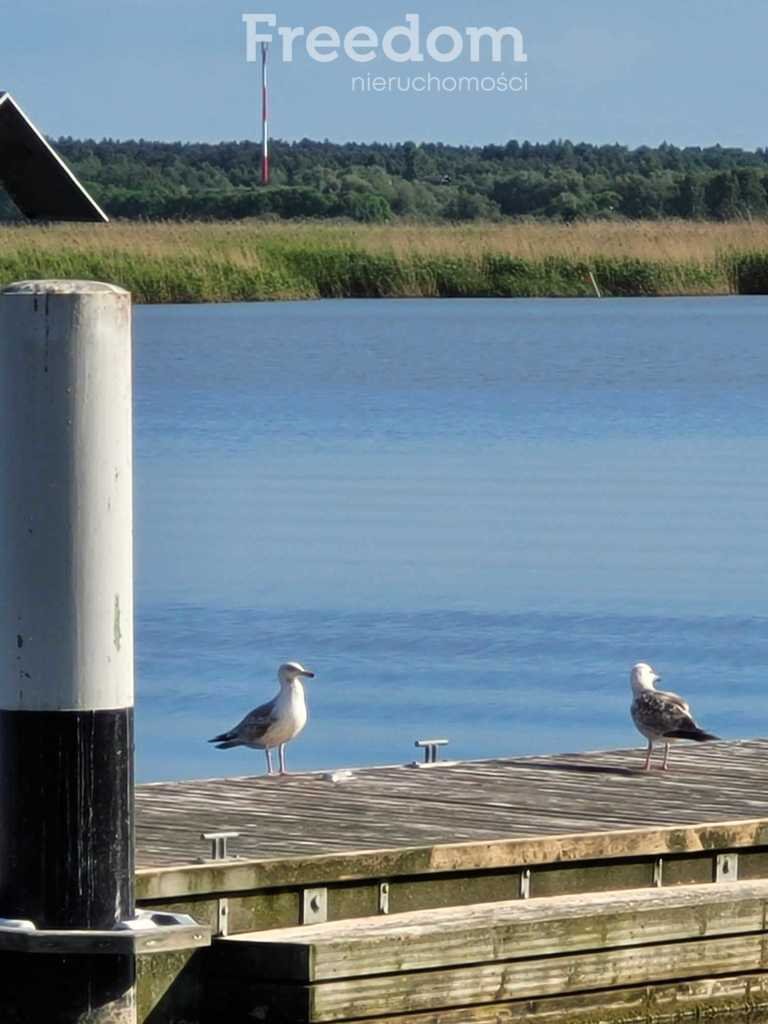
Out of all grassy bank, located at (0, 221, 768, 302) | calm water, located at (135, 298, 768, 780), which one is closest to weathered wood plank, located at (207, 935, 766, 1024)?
calm water, located at (135, 298, 768, 780)

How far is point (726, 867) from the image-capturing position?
21.3 feet

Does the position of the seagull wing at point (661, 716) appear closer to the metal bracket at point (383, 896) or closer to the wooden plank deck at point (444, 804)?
the wooden plank deck at point (444, 804)

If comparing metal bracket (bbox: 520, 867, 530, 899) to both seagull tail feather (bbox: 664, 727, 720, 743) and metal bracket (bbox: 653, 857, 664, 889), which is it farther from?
seagull tail feather (bbox: 664, 727, 720, 743)

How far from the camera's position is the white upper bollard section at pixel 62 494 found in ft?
15.3

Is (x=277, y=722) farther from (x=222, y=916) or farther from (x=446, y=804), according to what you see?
(x=222, y=916)

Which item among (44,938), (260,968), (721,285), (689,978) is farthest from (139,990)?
(721,285)

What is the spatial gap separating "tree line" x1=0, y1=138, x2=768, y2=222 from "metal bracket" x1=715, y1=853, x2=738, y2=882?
4914cm

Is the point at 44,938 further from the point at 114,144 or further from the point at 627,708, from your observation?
the point at 114,144

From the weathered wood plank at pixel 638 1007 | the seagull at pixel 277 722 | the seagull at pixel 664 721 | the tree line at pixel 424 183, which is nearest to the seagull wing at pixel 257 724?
the seagull at pixel 277 722

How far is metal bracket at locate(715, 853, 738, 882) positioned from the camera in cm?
648

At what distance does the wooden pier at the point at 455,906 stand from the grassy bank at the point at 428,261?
99.1 ft

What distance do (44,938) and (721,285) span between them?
36.3m

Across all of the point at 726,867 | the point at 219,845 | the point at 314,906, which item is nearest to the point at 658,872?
the point at 726,867

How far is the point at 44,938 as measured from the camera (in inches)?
186
